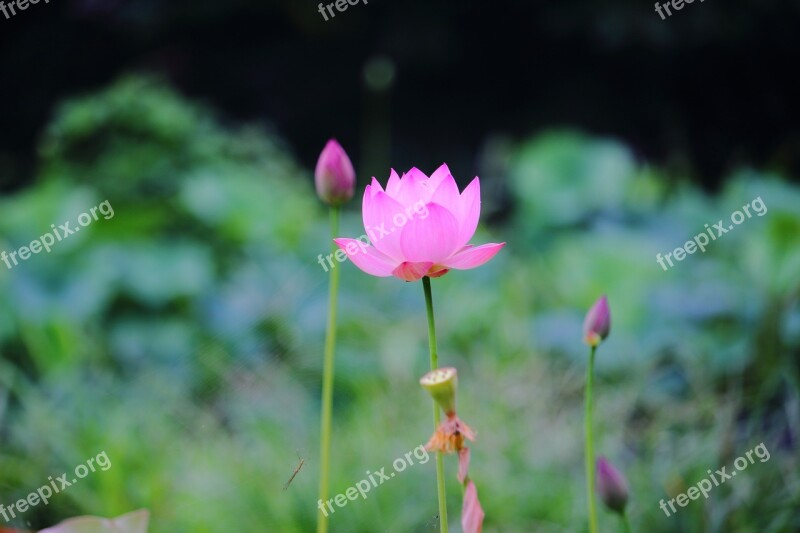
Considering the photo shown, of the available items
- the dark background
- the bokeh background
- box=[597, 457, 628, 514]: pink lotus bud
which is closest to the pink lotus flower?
box=[597, 457, 628, 514]: pink lotus bud

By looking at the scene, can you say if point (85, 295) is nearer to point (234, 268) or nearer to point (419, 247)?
point (234, 268)

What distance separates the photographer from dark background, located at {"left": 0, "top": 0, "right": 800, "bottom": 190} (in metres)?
3.81

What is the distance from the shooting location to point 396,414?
187 centimetres

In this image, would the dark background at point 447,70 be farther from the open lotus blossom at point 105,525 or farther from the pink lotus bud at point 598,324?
the open lotus blossom at point 105,525

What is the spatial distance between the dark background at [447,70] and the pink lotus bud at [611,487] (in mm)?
3036

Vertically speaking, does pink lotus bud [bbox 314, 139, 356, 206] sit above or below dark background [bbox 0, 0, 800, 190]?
below

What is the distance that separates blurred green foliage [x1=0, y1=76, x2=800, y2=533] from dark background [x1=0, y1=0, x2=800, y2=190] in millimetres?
1023

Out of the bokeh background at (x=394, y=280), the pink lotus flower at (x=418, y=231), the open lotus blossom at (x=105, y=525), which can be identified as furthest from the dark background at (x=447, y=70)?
the open lotus blossom at (x=105, y=525)

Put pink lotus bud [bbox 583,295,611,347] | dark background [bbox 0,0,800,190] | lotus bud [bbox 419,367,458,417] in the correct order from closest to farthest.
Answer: lotus bud [bbox 419,367,458,417] → pink lotus bud [bbox 583,295,611,347] → dark background [bbox 0,0,800,190]

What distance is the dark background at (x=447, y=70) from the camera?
12.5ft

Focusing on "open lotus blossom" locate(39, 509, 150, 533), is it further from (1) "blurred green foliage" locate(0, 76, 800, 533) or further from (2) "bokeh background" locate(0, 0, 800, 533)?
(2) "bokeh background" locate(0, 0, 800, 533)

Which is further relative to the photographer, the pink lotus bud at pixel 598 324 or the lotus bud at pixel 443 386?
the pink lotus bud at pixel 598 324

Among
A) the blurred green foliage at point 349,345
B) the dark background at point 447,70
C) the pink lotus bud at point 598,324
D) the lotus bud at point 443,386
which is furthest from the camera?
the dark background at point 447,70

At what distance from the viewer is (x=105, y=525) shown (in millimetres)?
719
